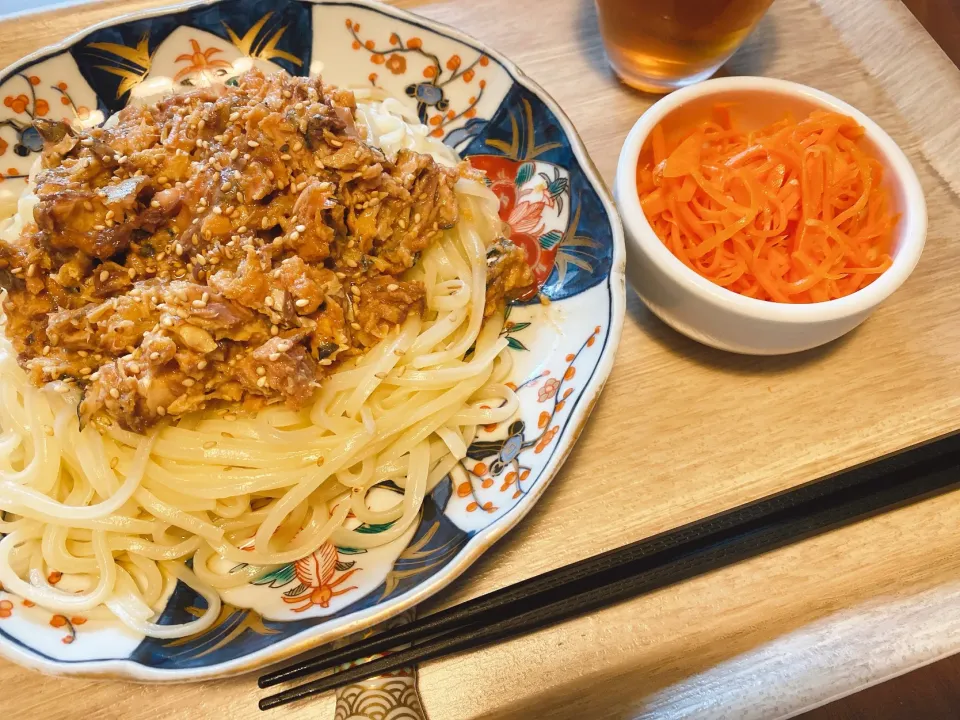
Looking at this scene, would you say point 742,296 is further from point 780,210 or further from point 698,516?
point 698,516

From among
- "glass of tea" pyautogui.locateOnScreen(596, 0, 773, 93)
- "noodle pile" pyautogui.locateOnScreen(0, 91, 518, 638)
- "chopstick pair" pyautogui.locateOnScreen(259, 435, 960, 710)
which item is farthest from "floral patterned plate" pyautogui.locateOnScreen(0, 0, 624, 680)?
"glass of tea" pyautogui.locateOnScreen(596, 0, 773, 93)

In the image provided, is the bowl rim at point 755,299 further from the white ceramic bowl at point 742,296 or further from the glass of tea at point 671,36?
the glass of tea at point 671,36

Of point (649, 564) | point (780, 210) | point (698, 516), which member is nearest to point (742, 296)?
point (780, 210)

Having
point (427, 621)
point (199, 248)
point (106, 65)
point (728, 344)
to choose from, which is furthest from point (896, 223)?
point (106, 65)

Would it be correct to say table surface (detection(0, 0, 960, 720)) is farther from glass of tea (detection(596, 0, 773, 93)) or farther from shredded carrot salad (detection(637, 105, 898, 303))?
glass of tea (detection(596, 0, 773, 93))

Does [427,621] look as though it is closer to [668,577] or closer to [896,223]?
[668,577]

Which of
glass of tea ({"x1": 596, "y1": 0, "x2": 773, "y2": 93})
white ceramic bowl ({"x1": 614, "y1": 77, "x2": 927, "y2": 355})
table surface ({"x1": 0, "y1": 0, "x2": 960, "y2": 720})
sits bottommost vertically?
table surface ({"x1": 0, "y1": 0, "x2": 960, "y2": 720})
